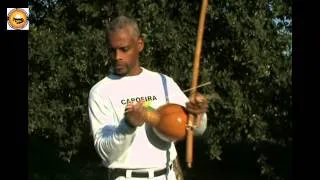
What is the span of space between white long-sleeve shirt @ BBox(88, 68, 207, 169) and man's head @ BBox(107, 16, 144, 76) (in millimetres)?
98

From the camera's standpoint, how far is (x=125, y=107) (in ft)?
11.4

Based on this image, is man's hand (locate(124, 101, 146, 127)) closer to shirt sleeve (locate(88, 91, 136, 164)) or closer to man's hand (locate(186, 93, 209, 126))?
shirt sleeve (locate(88, 91, 136, 164))

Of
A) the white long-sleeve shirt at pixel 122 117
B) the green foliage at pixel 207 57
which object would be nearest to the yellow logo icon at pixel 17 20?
the green foliage at pixel 207 57

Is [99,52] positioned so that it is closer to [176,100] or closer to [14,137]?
[14,137]

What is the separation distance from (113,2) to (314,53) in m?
2.19

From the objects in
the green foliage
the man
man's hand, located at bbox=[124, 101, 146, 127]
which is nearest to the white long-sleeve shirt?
the man

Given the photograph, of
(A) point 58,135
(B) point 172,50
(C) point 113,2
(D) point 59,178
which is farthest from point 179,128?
(D) point 59,178

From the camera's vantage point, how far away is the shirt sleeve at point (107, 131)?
3.31m

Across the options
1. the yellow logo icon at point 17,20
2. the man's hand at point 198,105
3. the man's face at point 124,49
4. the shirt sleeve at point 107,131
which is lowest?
the shirt sleeve at point 107,131

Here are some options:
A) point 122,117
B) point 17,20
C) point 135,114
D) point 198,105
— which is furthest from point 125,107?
point 17,20

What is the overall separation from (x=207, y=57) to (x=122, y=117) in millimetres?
3214

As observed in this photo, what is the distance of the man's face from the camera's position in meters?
3.52

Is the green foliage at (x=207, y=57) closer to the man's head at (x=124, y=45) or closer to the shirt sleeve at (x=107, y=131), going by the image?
the man's head at (x=124, y=45)

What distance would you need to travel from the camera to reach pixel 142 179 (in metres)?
3.58
